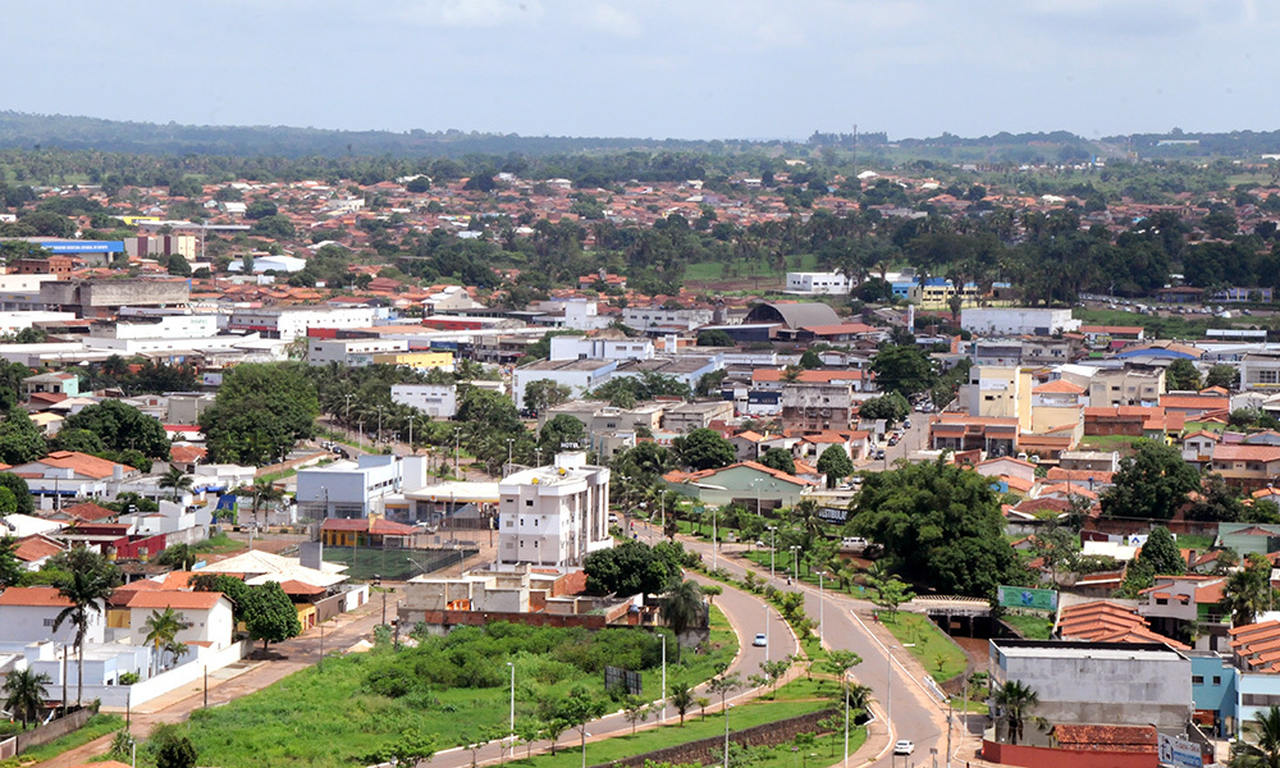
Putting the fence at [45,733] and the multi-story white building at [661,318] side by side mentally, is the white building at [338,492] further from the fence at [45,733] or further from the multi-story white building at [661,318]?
the multi-story white building at [661,318]

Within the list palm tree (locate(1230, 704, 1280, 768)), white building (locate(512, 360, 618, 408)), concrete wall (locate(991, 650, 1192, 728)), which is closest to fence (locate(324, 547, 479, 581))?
concrete wall (locate(991, 650, 1192, 728))

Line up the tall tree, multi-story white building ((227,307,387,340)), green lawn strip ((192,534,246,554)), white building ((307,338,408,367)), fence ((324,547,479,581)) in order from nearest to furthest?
fence ((324,547,479,581)) < green lawn strip ((192,534,246,554)) < the tall tree < white building ((307,338,408,367)) < multi-story white building ((227,307,387,340))

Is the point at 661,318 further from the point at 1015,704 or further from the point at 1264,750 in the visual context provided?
the point at 1264,750

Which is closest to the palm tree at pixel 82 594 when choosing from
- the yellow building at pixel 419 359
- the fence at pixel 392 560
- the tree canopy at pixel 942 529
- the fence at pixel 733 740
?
the fence at pixel 392 560

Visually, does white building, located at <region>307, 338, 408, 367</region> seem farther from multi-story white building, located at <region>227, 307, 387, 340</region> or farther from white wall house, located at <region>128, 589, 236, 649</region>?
white wall house, located at <region>128, 589, 236, 649</region>

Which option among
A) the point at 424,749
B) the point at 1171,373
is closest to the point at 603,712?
the point at 424,749

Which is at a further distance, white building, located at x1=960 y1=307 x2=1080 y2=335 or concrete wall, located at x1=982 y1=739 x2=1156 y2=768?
white building, located at x1=960 y1=307 x2=1080 y2=335
